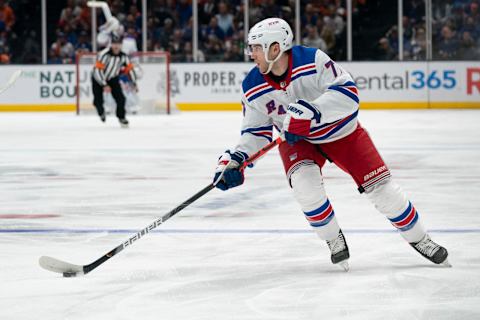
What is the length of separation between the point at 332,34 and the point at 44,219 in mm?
11671

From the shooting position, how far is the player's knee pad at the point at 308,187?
3801 mm

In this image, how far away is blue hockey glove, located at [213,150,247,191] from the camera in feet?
12.7

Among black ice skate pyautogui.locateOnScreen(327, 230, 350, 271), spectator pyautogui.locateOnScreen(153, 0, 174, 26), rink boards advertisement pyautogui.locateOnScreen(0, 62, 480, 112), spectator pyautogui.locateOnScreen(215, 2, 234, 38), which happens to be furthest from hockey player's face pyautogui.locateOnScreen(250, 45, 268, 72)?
spectator pyautogui.locateOnScreen(153, 0, 174, 26)

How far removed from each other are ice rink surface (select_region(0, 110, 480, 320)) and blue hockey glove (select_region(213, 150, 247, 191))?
0.99 feet

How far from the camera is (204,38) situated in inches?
648

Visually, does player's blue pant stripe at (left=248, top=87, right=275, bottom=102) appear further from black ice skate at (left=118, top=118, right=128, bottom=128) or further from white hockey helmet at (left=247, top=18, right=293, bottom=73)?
black ice skate at (left=118, top=118, right=128, bottom=128)

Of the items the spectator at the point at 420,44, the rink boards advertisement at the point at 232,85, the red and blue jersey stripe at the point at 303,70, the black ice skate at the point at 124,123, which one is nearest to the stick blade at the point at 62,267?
the red and blue jersey stripe at the point at 303,70

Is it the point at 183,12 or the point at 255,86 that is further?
the point at 183,12

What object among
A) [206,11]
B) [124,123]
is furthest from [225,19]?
[124,123]

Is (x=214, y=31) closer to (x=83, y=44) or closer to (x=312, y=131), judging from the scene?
(x=83, y=44)

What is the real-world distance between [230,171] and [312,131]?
1.09 ft

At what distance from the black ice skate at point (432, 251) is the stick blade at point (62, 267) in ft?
4.03

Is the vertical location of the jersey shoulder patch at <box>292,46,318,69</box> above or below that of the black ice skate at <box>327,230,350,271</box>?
above

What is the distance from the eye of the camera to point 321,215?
3.84 m
